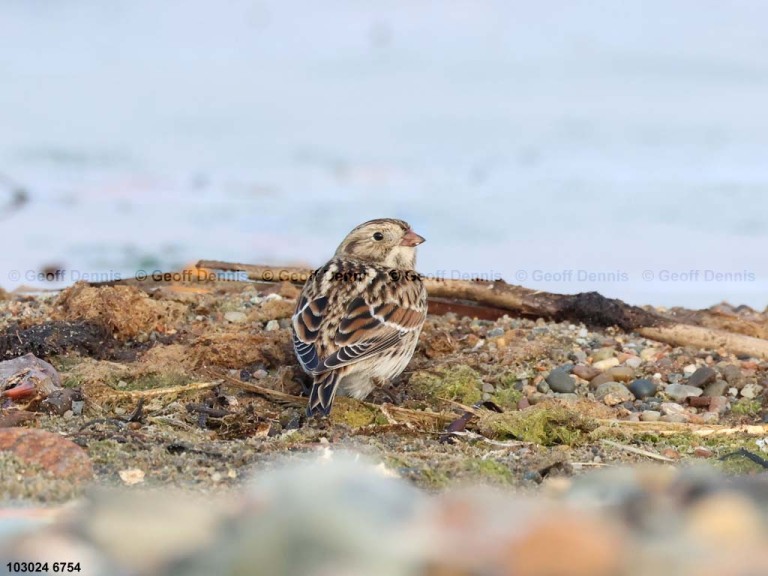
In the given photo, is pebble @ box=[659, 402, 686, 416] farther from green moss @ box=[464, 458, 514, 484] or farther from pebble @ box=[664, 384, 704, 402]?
green moss @ box=[464, 458, 514, 484]

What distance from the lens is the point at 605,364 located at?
9430mm

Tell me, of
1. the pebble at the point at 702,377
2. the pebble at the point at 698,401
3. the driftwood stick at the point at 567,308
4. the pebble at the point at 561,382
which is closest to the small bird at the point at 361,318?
the pebble at the point at 561,382

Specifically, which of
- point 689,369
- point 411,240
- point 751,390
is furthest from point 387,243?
point 751,390

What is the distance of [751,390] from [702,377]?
437mm

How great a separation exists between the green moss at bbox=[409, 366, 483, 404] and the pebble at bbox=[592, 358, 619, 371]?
135cm

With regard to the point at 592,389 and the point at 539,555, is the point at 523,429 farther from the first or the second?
the point at 539,555

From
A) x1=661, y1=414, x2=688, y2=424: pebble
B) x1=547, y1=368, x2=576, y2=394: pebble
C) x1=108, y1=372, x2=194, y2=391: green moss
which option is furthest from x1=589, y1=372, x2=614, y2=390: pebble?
x1=108, y1=372, x2=194, y2=391: green moss

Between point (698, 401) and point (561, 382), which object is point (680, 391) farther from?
point (561, 382)

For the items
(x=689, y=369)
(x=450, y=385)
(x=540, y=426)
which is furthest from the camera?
(x=689, y=369)

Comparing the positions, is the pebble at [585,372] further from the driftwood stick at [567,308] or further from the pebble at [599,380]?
the driftwood stick at [567,308]

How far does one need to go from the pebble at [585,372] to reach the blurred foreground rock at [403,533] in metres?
6.30

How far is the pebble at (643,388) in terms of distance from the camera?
8.71 metres

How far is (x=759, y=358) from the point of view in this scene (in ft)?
33.9

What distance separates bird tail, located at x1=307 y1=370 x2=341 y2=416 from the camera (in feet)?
23.3
